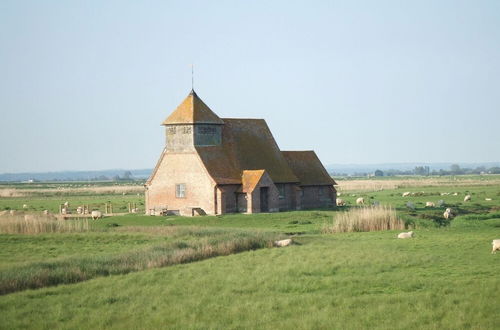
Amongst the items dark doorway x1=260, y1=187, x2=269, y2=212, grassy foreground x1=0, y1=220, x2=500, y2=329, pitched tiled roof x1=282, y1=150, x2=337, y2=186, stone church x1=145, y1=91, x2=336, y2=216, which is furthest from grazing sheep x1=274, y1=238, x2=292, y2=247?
pitched tiled roof x1=282, y1=150, x2=337, y2=186

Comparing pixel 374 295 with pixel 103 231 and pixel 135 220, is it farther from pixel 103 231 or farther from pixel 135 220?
pixel 135 220

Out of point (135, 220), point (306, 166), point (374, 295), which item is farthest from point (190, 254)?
point (306, 166)

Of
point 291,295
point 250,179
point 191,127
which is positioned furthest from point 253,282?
point 191,127

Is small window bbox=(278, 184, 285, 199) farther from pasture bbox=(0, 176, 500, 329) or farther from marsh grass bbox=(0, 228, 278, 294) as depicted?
marsh grass bbox=(0, 228, 278, 294)

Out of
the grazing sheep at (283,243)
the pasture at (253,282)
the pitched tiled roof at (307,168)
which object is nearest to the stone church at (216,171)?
the pitched tiled roof at (307,168)

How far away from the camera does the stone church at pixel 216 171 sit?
59.4 metres

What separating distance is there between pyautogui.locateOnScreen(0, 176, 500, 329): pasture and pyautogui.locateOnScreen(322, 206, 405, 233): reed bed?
394cm

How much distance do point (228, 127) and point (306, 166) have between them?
8.48m

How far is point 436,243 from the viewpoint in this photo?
1473 inches

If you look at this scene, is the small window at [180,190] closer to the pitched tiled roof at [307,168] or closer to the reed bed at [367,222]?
the pitched tiled roof at [307,168]

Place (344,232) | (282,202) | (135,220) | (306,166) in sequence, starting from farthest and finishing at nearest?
(306,166)
(282,202)
(135,220)
(344,232)

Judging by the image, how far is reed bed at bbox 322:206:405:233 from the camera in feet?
153

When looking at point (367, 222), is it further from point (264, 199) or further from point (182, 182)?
point (182, 182)

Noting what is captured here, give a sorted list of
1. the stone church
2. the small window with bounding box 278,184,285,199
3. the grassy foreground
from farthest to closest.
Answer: the small window with bounding box 278,184,285,199 < the stone church < the grassy foreground
